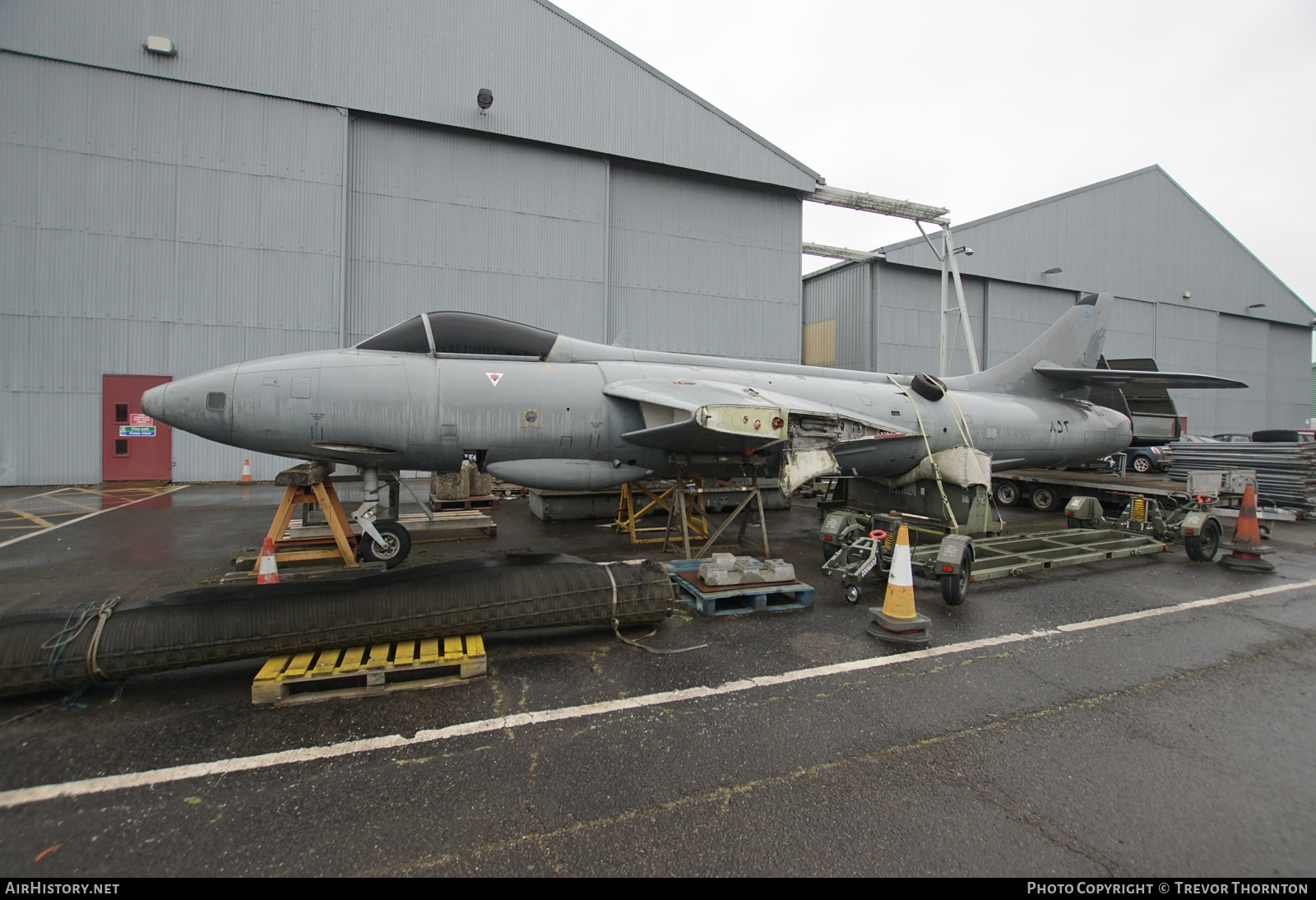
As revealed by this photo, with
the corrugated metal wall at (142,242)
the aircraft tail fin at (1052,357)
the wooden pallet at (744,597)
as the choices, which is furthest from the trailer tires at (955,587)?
the corrugated metal wall at (142,242)

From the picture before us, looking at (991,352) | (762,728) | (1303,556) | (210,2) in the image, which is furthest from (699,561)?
(991,352)

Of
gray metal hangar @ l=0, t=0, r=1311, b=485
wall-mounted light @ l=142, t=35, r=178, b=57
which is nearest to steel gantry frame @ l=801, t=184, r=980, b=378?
gray metal hangar @ l=0, t=0, r=1311, b=485

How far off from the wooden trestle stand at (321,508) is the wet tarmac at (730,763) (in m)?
2.10

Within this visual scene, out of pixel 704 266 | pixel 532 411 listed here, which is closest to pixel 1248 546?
pixel 532 411

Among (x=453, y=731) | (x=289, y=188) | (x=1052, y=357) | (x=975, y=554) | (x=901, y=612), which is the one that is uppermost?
(x=289, y=188)

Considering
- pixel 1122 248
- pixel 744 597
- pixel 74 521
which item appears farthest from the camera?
pixel 1122 248

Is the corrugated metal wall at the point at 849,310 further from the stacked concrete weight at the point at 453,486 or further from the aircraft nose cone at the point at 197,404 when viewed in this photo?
the aircraft nose cone at the point at 197,404

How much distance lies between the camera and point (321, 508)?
6109 mm

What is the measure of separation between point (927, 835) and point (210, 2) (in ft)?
68.9

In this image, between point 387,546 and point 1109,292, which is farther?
point 1109,292

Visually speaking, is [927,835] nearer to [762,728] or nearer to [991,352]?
[762,728]

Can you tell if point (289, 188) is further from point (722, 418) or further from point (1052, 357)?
point (1052, 357)

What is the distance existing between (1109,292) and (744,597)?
28784mm

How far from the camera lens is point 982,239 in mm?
23688
